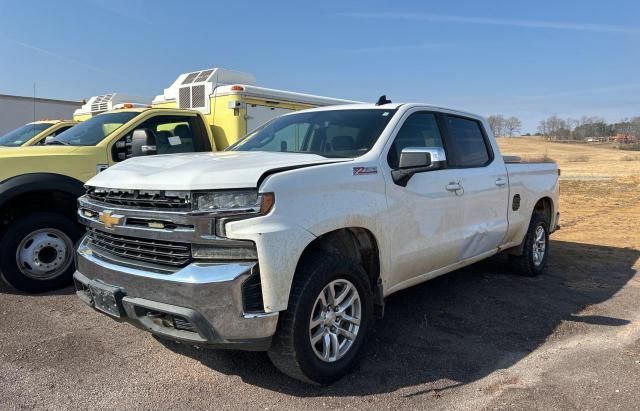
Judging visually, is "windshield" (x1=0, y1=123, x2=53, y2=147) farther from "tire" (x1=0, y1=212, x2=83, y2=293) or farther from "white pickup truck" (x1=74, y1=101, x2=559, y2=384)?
"white pickup truck" (x1=74, y1=101, x2=559, y2=384)

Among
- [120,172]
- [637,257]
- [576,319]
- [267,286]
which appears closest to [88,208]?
[120,172]

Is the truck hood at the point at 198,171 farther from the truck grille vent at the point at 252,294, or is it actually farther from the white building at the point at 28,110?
the white building at the point at 28,110

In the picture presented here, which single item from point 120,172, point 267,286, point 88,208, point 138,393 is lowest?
point 138,393

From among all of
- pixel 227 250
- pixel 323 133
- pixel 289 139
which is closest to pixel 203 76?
pixel 289 139

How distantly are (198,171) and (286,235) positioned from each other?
70 centimetres

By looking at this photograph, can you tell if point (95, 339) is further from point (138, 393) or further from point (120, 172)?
point (120, 172)

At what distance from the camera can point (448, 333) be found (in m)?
4.62

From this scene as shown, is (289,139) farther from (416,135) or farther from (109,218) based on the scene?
(109,218)

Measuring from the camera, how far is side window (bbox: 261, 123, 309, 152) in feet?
15.6

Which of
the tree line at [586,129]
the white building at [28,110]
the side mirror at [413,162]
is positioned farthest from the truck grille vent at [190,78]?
the tree line at [586,129]

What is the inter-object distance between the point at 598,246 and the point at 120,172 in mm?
7955

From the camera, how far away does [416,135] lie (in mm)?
4711

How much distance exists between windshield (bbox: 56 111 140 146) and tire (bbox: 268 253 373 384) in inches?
158

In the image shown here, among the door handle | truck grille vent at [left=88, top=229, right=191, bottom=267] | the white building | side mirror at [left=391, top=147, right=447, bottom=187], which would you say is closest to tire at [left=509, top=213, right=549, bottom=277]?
the door handle
